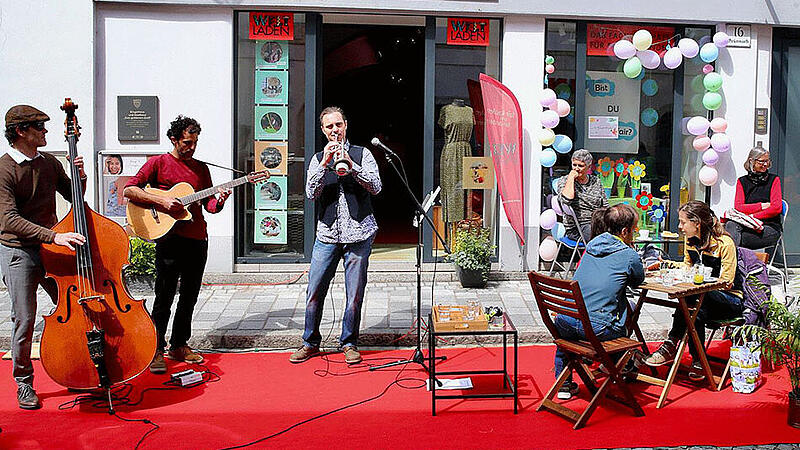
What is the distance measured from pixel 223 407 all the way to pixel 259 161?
430 centimetres

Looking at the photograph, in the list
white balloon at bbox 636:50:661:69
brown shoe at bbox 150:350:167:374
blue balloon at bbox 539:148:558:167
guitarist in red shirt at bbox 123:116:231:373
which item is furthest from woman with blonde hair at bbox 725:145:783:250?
brown shoe at bbox 150:350:167:374

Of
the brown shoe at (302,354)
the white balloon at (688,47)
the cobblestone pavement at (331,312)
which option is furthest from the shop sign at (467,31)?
the brown shoe at (302,354)

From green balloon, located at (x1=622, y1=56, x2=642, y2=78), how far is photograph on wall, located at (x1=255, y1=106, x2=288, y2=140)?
3967 millimetres

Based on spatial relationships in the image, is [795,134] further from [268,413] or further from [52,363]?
[52,363]

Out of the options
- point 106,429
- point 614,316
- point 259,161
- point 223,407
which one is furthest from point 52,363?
point 259,161

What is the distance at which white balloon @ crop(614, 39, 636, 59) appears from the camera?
823cm

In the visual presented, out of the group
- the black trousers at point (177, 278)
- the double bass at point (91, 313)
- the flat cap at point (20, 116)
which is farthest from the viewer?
the black trousers at point (177, 278)

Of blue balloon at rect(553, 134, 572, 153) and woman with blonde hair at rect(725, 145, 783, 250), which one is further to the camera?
blue balloon at rect(553, 134, 572, 153)

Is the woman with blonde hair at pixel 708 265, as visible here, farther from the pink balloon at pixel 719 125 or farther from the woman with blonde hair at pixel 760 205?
the pink balloon at pixel 719 125

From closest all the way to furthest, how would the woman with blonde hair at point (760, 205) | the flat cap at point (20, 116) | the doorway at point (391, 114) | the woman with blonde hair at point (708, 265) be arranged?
1. the flat cap at point (20, 116)
2. the woman with blonde hair at point (708, 265)
3. the woman with blonde hair at point (760, 205)
4. the doorway at point (391, 114)

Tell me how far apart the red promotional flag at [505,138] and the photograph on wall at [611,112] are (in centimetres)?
124

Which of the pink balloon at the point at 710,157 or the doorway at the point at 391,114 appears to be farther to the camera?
the doorway at the point at 391,114

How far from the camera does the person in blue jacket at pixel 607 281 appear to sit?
4551 mm

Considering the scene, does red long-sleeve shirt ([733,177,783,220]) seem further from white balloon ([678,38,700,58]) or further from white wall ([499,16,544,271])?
white wall ([499,16,544,271])
